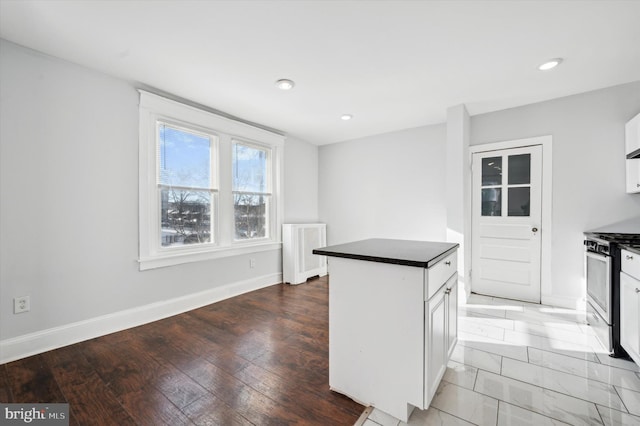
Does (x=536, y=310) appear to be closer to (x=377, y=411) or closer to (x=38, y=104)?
(x=377, y=411)

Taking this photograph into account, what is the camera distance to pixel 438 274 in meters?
1.58

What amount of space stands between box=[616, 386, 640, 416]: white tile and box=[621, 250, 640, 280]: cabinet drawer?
0.73 meters

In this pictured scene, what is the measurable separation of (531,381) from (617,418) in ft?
1.27

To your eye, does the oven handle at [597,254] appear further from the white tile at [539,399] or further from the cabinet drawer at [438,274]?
the cabinet drawer at [438,274]

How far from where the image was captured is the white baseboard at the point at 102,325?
2068 mm

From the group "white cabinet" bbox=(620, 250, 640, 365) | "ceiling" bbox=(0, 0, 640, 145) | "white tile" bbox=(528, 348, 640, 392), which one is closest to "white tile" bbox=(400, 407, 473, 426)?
"white tile" bbox=(528, 348, 640, 392)

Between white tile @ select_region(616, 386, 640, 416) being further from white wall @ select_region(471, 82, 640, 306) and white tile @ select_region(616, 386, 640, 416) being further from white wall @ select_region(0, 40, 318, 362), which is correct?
white wall @ select_region(0, 40, 318, 362)

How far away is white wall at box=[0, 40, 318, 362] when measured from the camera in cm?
206

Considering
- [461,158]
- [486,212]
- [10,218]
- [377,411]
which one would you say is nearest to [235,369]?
[377,411]

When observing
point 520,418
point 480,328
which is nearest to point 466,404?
point 520,418

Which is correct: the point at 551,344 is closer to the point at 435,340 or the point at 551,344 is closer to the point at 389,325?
the point at 435,340

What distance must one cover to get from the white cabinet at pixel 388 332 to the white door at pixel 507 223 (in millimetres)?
2297

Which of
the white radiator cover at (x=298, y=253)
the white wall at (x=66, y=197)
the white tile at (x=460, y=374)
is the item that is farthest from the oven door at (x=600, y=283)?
the white wall at (x=66, y=197)

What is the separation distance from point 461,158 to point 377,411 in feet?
9.45
